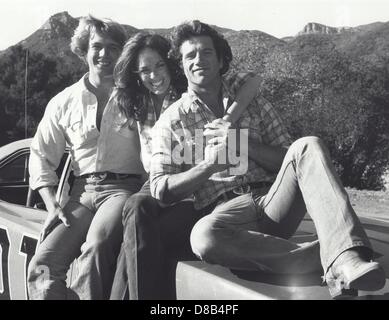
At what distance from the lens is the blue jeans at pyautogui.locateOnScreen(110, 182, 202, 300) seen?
7.49 feet

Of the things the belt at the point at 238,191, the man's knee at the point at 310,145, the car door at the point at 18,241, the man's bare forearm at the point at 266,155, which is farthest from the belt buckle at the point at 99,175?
the man's knee at the point at 310,145

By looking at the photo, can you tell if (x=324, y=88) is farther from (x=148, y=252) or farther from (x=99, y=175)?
(x=148, y=252)

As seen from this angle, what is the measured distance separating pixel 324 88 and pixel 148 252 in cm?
1636

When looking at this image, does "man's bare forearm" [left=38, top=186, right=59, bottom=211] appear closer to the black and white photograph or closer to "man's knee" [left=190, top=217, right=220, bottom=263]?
the black and white photograph

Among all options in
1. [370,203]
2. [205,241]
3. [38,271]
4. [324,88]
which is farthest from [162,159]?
[324,88]

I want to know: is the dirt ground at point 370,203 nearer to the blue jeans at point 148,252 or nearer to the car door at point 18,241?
the car door at point 18,241

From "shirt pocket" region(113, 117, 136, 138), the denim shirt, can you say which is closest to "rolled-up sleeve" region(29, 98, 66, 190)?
the denim shirt

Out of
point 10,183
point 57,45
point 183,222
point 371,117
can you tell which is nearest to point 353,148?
point 371,117

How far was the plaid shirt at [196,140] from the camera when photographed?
8.70ft

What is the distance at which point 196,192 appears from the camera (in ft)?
8.82

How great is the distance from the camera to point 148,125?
299 cm

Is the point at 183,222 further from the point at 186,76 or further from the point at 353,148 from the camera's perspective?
the point at 353,148

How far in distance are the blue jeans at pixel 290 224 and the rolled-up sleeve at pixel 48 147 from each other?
3.28ft

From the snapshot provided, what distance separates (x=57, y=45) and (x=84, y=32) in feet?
106
